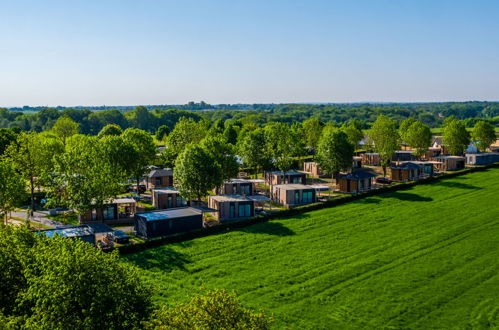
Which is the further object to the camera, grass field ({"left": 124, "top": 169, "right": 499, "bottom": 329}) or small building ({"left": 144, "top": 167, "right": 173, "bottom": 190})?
small building ({"left": 144, "top": 167, "right": 173, "bottom": 190})

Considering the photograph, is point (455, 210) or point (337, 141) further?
point (337, 141)

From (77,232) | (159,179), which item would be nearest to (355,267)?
(77,232)

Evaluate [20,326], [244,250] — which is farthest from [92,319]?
[244,250]

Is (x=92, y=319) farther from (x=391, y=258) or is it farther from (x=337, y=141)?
(x=337, y=141)

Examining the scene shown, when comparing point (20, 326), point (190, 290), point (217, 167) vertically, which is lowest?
point (190, 290)

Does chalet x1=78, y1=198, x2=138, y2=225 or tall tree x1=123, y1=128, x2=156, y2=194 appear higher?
tall tree x1=123, y1=128, x2=156, y2=194

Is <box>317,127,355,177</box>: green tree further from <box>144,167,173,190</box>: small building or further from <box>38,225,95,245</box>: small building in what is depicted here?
<box>38,225,95,245</box>: small building

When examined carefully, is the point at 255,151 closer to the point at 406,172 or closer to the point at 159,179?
the point at 159,179

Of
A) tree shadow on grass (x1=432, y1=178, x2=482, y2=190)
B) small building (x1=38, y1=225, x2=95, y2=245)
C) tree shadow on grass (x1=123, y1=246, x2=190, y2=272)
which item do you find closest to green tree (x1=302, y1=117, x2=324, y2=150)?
tree shadow on grass (x1=432, y1=178, x2=482, y2=190)
